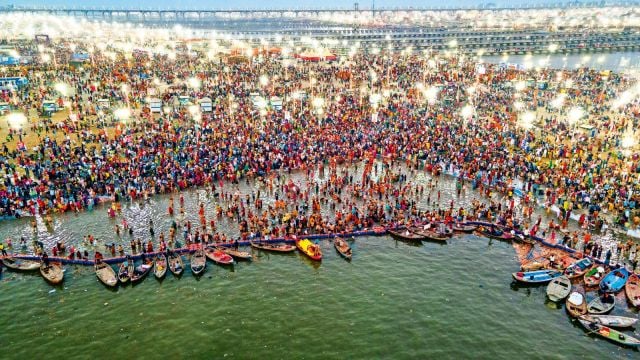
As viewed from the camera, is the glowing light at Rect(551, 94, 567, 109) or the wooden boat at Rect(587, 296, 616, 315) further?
the glowing light at Rect(551, 94, 567, 109)

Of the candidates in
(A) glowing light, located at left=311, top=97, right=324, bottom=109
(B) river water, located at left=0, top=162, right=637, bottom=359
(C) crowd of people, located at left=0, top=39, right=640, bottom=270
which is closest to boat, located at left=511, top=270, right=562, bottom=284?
(B) river water, located at left=0, top=162, right=637, bottom=359

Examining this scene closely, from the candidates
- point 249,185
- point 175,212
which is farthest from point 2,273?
point 249,185

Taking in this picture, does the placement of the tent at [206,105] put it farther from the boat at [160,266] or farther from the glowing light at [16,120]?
the boat at [160,266]

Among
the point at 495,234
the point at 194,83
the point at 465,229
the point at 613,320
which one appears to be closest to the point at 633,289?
the point at 613,320

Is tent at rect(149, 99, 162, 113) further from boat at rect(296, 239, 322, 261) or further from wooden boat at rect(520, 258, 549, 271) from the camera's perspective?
wooden boat at rect(520, 258, 549, 271)

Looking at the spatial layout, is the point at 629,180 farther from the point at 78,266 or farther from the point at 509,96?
the point at 78,266

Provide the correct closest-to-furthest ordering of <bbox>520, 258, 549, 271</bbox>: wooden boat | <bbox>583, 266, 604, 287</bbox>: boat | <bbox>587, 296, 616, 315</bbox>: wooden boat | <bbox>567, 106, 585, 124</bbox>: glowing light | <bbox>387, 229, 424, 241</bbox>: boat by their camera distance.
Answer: <bbox>587, 296, 616, 315</bbox>: wooden boat → <bbox>583, 266, 604, 287</bbox>: boat → <bbox>520, 258, 549, 271</bbox>: wooden boat → <bbox>387, 229, 424, 241</bbox>: boat → <bbox>567, 106, 585, 124</bbox>: glowing light
